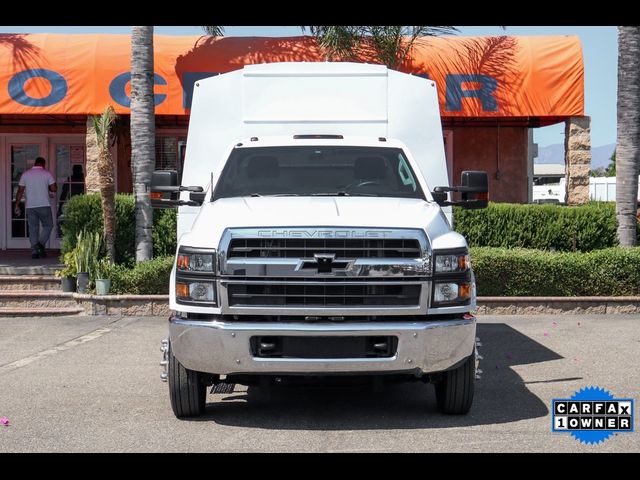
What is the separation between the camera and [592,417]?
6.81 metres

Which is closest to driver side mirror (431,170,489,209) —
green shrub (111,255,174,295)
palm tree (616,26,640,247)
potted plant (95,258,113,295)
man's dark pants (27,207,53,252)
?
green shrub (111,255,174,295)

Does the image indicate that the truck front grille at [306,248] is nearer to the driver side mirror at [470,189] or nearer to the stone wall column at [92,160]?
the driver side mirror at [470,189]

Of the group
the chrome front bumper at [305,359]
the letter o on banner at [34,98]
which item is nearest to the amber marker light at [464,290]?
the chrome front bumper at [305,359]

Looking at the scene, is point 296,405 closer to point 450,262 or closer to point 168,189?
point 450,262

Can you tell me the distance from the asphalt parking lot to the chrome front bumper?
0.44 m

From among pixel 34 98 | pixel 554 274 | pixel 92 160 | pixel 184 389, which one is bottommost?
pixel 184 389

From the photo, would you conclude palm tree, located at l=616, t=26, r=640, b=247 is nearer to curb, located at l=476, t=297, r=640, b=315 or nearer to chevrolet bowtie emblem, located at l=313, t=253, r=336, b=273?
curb, located at l=476, t=297, r=640, b=315

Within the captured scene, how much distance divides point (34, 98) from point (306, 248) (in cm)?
1221

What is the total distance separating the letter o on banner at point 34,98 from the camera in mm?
17469

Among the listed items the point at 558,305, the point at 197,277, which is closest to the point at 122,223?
the point at 558,305

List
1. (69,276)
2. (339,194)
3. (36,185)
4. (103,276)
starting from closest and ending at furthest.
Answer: (339,194) < (103,276) < (69,276) < (36,185)

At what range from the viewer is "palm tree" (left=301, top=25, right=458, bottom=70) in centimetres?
1733
